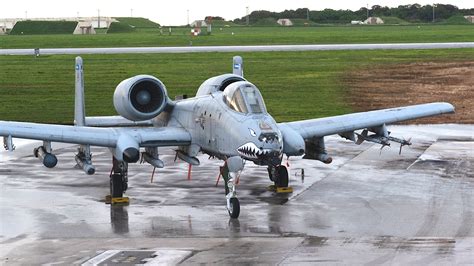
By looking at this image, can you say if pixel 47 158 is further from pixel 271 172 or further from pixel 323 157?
pixel 323 157

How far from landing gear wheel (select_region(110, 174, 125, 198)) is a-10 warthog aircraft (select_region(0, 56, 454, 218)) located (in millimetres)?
24

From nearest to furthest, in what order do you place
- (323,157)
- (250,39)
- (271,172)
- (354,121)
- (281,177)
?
(281,177), (323,157), (271,172), (354,121), (250,39)

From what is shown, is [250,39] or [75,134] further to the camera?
[250,39]

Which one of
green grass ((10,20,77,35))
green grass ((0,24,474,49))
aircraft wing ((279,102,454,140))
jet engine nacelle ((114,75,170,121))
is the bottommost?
green grass ((10,20,77,35))

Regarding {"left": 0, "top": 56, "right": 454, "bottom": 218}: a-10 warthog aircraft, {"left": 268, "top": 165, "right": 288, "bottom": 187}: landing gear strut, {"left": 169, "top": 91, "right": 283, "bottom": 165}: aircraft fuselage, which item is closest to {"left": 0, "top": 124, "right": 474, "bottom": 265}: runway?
{"left": 268, "top": 165, "right": 288, "bottom": 187}: landing gear strut

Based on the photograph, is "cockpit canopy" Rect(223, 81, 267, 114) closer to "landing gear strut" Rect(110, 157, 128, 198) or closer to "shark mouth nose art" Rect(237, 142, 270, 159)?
"shark mouth nose art" Rect(237, 142, 270, 159)

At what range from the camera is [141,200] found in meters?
24.9

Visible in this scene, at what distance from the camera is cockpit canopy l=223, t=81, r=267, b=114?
23281mm

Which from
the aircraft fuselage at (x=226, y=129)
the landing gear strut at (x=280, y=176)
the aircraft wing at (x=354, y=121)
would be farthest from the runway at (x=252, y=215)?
the aircraft wing at (x=354, y=121)

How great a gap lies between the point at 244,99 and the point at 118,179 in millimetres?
3727

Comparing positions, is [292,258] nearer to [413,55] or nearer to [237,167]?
[237,167]

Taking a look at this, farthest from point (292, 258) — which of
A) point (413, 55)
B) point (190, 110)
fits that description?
point (413, 55)

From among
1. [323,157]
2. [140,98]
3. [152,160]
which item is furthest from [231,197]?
[140,98]

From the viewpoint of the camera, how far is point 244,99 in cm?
2347
